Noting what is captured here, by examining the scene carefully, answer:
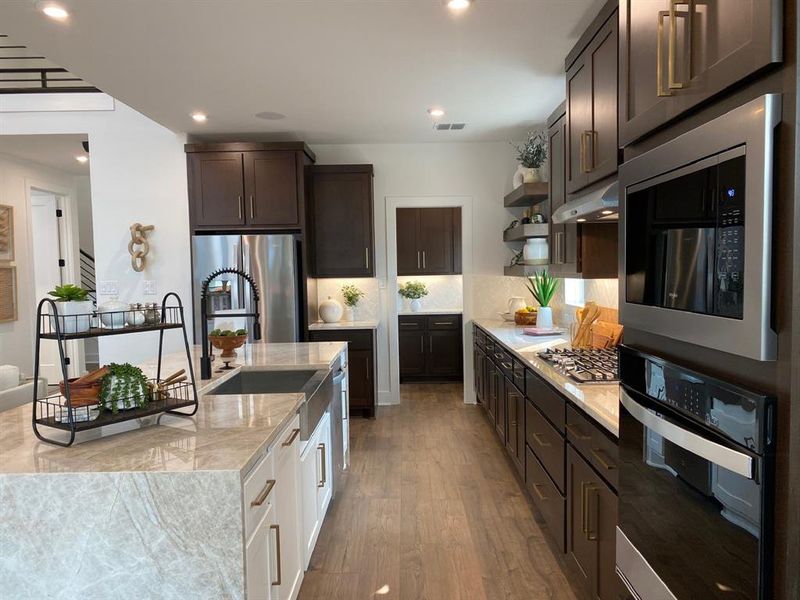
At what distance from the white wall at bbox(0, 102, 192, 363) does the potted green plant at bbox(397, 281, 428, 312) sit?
9.10ft

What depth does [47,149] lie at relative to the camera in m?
5.52

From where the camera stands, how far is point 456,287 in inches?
282

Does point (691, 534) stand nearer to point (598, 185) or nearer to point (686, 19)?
point (686, 19)

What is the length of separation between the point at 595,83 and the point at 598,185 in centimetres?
49

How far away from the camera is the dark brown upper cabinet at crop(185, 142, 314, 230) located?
15.5 feet

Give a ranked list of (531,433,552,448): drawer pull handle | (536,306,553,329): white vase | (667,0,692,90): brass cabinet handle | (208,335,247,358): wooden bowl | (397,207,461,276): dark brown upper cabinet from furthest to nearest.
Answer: (397,207,461,276): dark brown upper cabinet
(536,306,553,329): white vase
(208,335,247,358): wooden bowl
(531,433,552,448): drawer pull handle
(667,0,692,90): brass cabinet handle

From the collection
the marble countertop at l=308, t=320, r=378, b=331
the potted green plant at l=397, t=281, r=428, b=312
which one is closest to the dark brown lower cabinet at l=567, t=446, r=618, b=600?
the marble countertop at l=308, t=320, r=378, b=331

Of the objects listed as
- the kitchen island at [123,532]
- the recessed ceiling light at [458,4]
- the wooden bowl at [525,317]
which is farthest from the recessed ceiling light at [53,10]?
the wooden bowl at [525,317]

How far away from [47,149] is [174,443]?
550 cm

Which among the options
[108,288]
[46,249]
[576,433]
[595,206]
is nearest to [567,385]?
[576,433]

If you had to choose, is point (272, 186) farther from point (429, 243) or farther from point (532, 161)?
point (429, 243)

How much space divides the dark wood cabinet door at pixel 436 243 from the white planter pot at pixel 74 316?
5.32 m

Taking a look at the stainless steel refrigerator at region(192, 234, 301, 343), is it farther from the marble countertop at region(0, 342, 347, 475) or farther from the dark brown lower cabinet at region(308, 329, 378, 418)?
the marble countertop at region(0, 342, 347, 475)

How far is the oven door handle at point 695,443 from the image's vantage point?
843 millimetres
